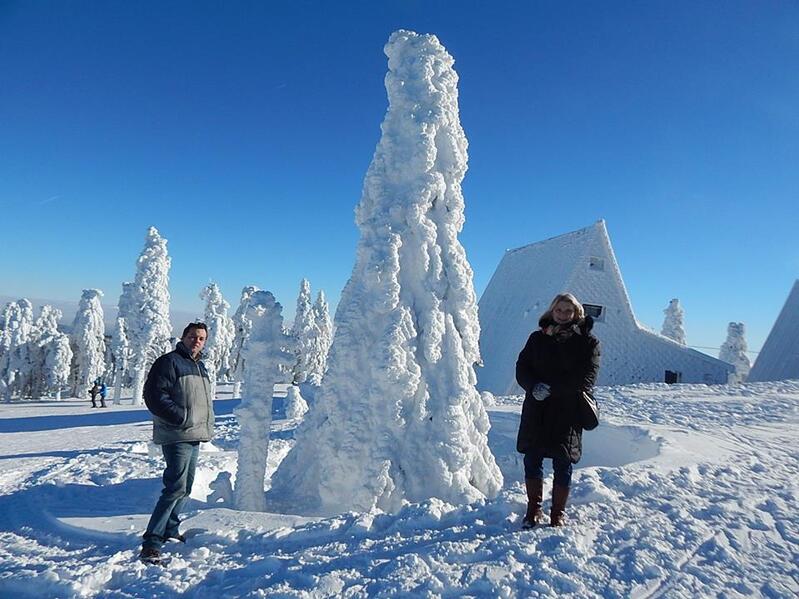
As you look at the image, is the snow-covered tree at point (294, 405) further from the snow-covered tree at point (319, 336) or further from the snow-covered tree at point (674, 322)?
the snow-covered tree at point (674, 322)

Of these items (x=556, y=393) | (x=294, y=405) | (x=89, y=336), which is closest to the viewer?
(x=556, y=393)

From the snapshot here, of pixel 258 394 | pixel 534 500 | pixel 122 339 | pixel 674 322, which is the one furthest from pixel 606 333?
pixel 122 339

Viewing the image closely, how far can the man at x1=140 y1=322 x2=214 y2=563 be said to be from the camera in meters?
4.43

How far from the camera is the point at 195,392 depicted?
189 inches

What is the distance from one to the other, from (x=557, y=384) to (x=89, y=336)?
46439 mm

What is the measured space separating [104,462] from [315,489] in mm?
5296

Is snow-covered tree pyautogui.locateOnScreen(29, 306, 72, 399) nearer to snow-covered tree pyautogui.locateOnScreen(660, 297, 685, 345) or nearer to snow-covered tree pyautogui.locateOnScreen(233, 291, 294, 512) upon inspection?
snow-covered tree pyautogui.locateOnScreen(233, 291, 294, 512)

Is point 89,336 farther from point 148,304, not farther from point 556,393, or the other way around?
point 556,393

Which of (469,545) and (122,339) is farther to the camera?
(122,339)

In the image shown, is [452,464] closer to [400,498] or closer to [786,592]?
[400,498]

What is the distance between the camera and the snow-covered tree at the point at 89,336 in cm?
4050

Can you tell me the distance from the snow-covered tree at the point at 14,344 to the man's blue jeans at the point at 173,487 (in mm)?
46612

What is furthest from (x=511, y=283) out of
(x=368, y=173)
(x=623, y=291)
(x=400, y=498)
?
(x=400, y=498)

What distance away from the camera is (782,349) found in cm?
2345
